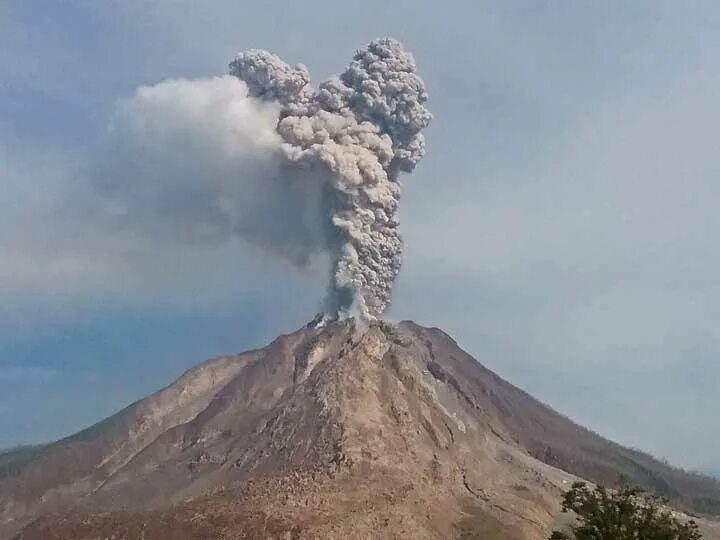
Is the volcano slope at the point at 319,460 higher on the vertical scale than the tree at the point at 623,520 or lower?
higher

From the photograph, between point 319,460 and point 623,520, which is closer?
point 623,520

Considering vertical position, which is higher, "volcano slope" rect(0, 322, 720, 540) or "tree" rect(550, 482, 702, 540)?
"volcano slope" rect(0, 322, 720, 540)

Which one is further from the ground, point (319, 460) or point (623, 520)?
point (319, 460)

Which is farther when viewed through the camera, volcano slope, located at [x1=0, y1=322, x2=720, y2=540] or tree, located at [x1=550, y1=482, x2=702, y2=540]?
volcano slope, located at [x1=0, y1=322, x2=720, y2=540]

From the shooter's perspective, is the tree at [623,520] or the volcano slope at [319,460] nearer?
the tree at [623,520]

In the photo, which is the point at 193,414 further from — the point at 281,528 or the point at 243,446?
the point at 281,528
